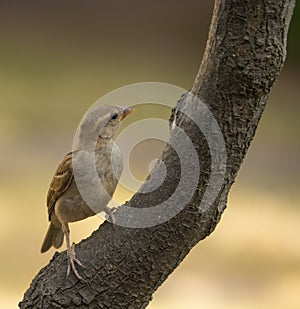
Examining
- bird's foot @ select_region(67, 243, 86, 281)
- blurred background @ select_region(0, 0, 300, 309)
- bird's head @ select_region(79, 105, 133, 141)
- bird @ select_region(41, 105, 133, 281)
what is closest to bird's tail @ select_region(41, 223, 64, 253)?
bird @ select_region(41, 105, 133, 281)

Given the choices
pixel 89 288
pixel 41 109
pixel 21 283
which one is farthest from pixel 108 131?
pixel 41 109

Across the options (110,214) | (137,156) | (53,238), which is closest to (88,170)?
(110,214)

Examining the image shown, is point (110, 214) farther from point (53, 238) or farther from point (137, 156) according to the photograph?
point (137, 156)

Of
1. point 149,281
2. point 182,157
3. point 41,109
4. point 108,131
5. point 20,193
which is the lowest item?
point 149,281

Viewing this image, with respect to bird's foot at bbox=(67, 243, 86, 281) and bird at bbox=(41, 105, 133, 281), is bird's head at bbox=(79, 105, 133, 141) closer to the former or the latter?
bird at bbox=(41, 105, 133, 281)

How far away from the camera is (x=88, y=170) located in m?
2.12

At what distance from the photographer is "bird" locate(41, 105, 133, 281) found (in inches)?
82.4

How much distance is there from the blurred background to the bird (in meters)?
2.25

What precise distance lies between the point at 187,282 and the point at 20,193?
1.34 metres

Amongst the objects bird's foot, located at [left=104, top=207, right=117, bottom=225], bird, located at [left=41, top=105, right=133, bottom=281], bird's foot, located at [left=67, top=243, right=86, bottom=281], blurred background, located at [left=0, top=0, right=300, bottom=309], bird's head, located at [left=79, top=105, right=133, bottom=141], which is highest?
blurred background, located at [left=0, top=0, right=300, bottom=309]

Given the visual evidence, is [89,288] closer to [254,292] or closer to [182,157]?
[182,157]

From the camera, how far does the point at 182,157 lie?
5.59 feet

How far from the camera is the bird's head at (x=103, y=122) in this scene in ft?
6.98

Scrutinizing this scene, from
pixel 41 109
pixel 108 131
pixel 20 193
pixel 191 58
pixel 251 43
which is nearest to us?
pixel 251 43
